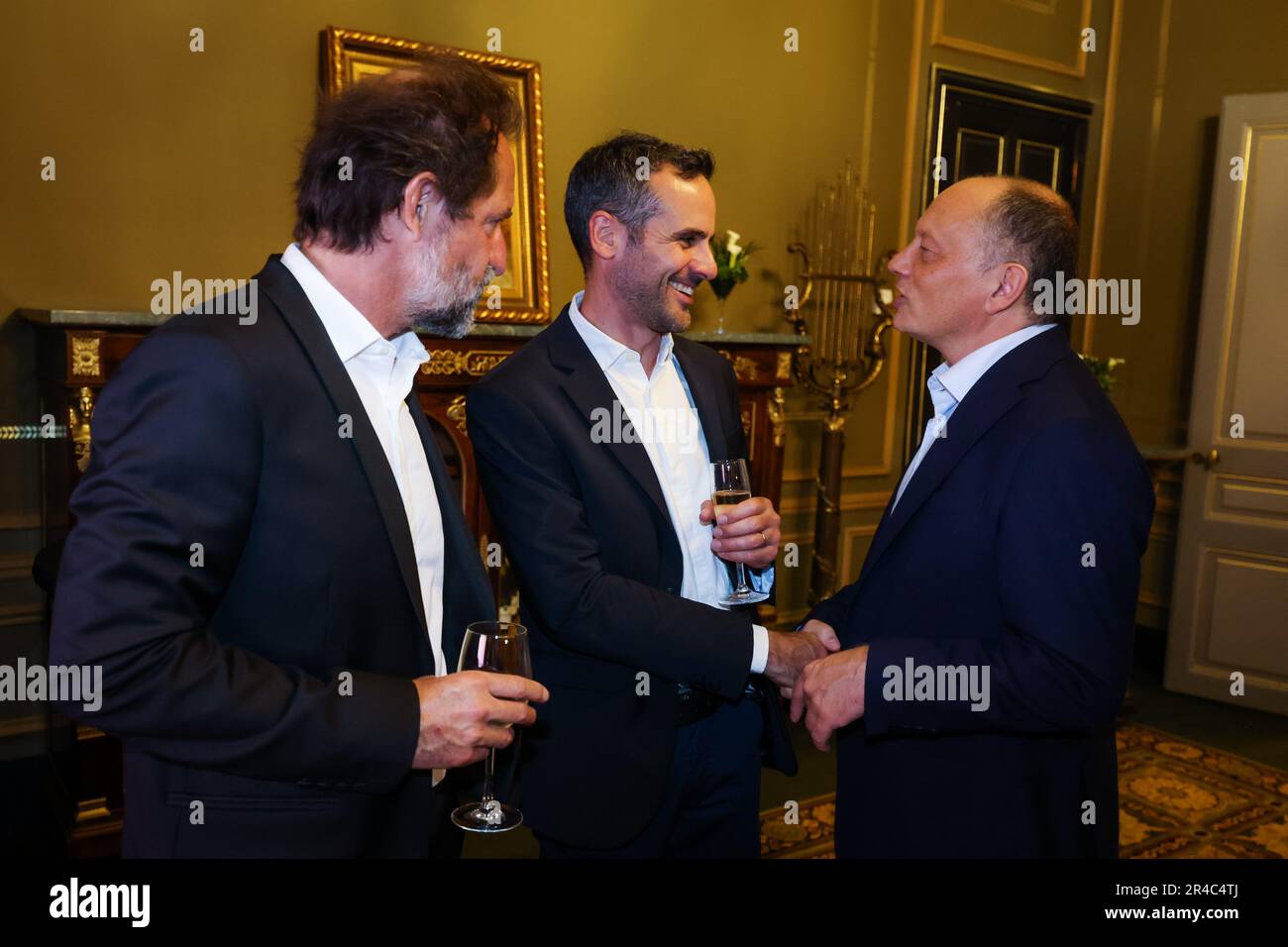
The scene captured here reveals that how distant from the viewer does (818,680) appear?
176 centimetres

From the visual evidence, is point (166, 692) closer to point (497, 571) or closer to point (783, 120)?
point (497, 571)

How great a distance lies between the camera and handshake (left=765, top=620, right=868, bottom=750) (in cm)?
170

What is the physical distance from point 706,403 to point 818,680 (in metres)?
0.67

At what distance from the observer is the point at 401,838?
1405 mm

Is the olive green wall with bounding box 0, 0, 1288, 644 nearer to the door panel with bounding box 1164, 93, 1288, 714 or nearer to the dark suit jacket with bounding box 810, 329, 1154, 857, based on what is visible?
the door panel with bounding box 1164, 93, 1288, 714

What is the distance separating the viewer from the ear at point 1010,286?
5.93 feet

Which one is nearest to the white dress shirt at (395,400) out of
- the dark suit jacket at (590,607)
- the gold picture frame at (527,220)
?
the dark suit jacket at (590,607)

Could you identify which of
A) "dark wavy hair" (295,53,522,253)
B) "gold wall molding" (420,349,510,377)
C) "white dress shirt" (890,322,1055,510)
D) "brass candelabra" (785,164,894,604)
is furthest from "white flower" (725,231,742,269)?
"dark wavy hair" (295,53,522,253)

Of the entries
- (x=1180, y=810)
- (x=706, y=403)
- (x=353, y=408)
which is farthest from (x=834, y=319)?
(x=353, y=408)

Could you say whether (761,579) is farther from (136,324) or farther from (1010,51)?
(1010,51)

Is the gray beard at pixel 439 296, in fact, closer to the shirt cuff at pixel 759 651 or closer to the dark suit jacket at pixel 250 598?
the dark suit jacket at pixel 250 598

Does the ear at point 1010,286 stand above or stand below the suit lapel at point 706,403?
above
